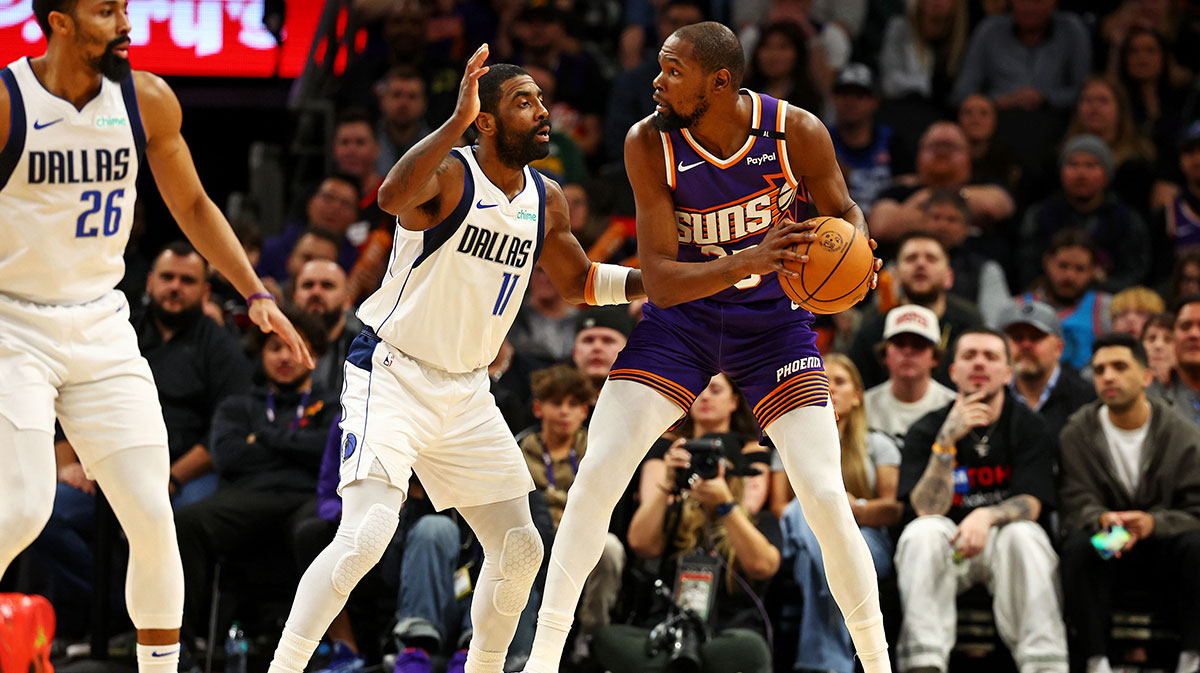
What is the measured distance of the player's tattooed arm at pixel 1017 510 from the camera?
6.86 meters

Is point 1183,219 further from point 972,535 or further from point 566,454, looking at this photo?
point 566,454

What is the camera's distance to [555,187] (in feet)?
17.1

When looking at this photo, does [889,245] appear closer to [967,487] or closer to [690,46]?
[967,487]

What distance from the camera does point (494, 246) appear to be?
4.91m

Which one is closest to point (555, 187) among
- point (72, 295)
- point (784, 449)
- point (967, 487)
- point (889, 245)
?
point (784, 449)

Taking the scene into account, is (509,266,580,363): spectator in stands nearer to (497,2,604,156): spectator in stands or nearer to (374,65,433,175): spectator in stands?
(374,65,433,175): spectator in stands

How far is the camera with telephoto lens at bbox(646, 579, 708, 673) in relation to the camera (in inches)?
252

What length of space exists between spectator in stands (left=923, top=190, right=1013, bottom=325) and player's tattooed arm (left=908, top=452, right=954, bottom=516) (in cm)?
221

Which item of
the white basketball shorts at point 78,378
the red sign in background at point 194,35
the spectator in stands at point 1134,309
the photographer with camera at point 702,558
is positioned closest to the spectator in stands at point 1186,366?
the spectator in stands at point 1134,309

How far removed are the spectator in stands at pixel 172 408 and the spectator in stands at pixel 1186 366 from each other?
511 cm

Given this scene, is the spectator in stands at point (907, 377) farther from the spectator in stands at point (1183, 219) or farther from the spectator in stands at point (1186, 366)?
the spectator in stands at point (1183, 219)

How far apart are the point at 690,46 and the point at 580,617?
3274 millimetres

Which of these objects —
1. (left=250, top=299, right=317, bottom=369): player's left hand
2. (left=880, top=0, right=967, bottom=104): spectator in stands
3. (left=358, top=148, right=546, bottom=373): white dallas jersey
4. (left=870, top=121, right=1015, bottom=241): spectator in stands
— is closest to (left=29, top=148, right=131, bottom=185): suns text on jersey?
(left=250, top=299, right=317, bottom=369): player's left hand

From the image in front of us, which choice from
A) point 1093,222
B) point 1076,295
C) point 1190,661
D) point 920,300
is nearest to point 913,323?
point 920,300
